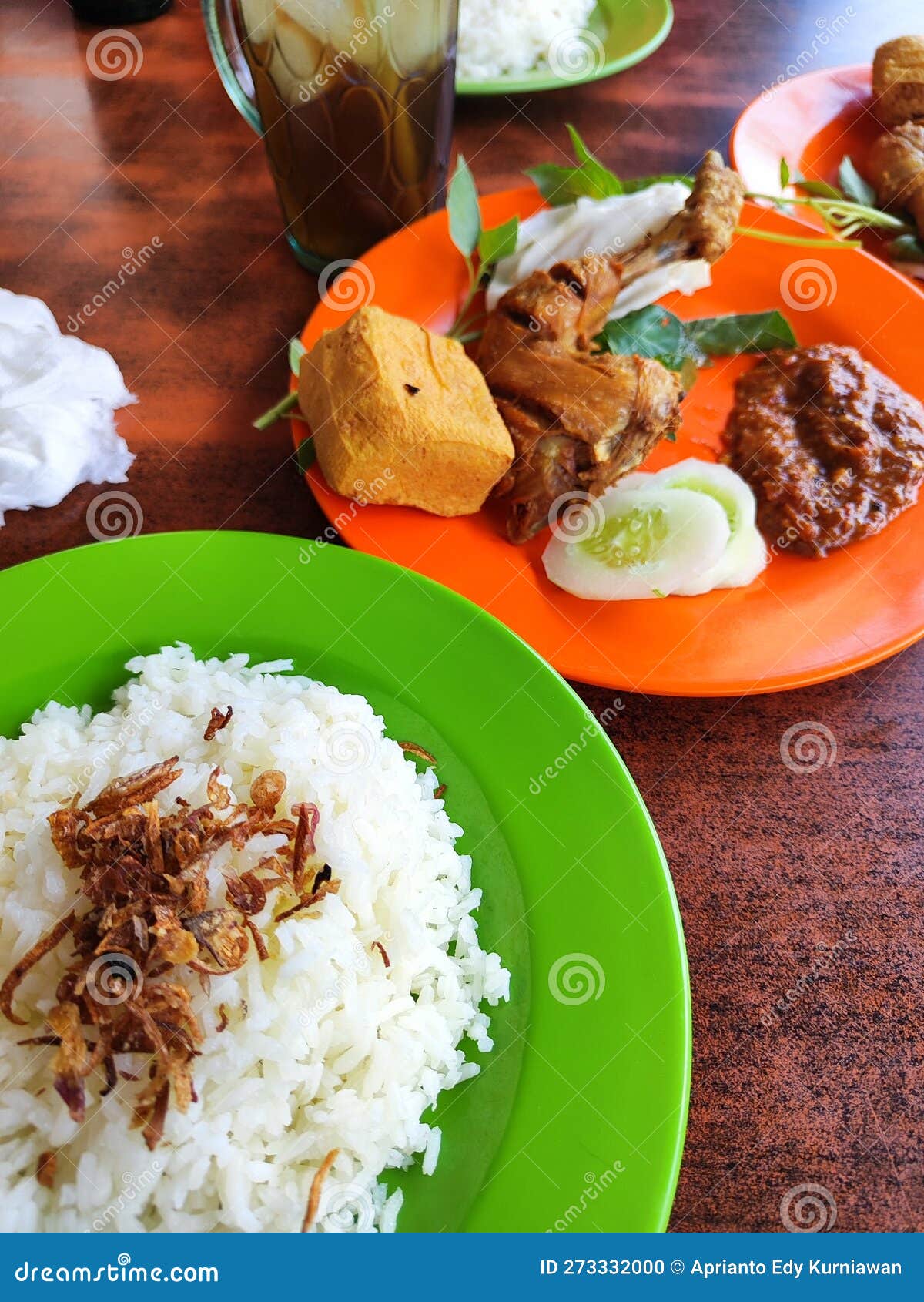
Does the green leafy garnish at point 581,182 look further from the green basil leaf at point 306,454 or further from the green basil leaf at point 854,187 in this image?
the green basil leaf at point 306,454

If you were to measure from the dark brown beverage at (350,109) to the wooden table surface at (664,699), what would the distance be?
0.24m

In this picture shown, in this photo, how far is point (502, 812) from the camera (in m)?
1.44

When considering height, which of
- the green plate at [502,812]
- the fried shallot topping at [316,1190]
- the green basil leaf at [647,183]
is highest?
the green basil leaf at [647,183]

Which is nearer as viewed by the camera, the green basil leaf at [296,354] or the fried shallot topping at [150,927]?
the fried shallot topping at [150,927]

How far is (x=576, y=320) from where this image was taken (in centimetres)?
198

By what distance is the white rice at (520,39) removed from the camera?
263 centimetres

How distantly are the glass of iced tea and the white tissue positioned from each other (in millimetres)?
649

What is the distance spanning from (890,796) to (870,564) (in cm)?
47

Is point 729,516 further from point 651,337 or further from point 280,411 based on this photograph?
point 280,411

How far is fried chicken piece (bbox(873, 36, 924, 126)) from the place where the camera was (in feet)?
8.53

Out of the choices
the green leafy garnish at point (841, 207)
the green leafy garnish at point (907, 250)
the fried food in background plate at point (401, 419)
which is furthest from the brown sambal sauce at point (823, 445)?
the fried food in background plate at point (401, 419)

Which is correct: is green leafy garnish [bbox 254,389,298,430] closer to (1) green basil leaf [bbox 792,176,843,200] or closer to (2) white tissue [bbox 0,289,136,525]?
(2) white tissue [bbox 0,289,136,525]

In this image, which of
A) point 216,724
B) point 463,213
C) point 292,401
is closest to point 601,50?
point 463,213
